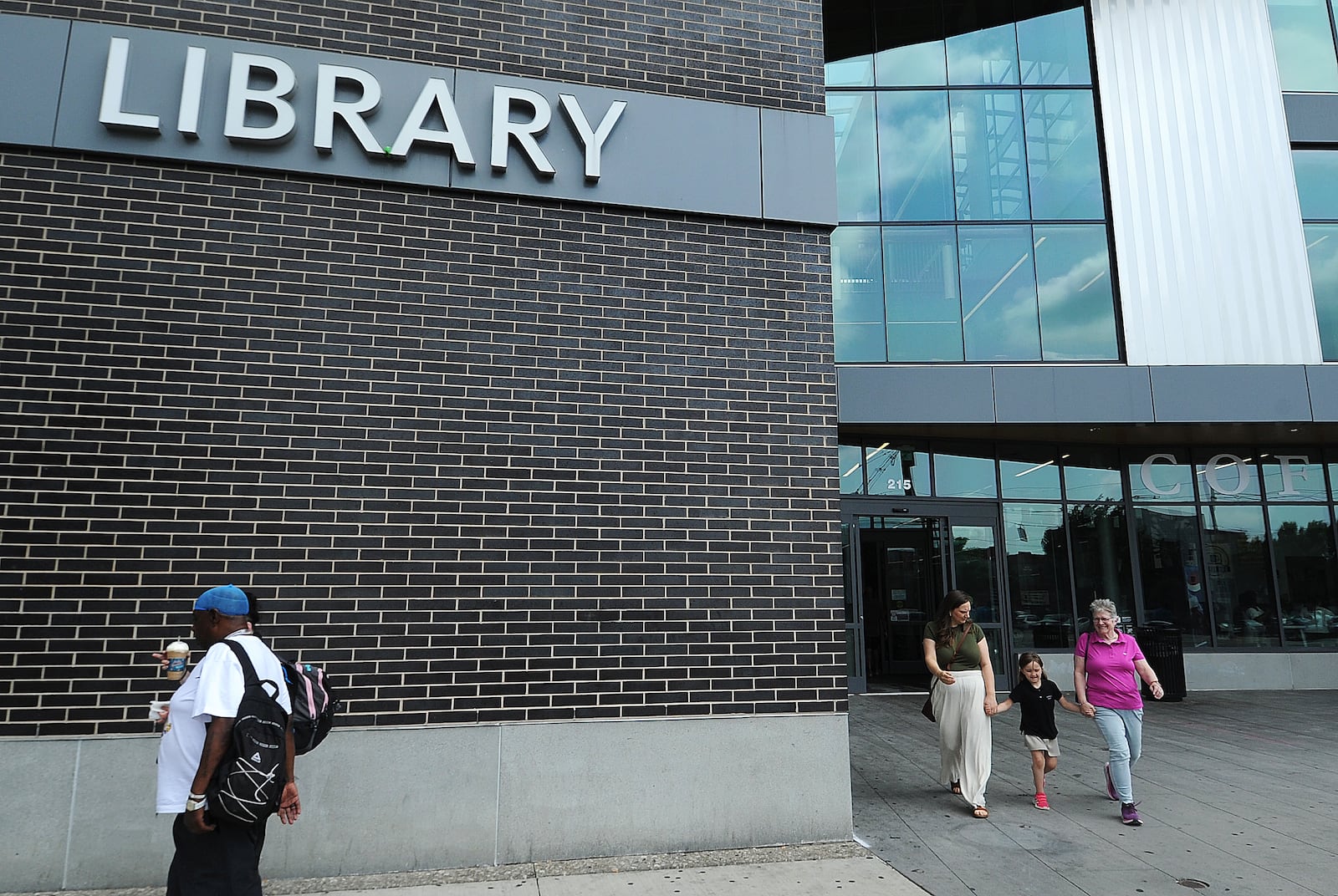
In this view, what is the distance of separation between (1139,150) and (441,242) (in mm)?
12854

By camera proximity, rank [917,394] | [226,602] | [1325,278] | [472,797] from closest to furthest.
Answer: [226,602] < [472,797] < [917,394] < [1325,278]

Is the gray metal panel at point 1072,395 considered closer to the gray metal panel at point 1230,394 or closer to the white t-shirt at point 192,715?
the gray metal panel at point 1230,394

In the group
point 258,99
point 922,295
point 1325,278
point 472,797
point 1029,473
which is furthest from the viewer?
point 1029,473

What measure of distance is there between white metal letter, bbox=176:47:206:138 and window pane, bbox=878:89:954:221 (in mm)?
10751

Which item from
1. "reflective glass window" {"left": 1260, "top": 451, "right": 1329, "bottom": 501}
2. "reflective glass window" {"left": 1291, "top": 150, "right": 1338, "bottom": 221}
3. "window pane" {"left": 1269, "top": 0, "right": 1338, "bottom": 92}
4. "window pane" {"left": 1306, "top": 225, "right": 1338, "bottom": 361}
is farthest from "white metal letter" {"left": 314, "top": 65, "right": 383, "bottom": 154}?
"window pane" {"left": 1269, "top": 0, "right": 1338, "bottom": 92}

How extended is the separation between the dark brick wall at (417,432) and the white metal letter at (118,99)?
Answer: 25 cm

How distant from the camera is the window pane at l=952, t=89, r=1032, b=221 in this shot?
13852 mm

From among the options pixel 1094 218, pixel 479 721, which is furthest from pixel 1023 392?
pixel 479 721

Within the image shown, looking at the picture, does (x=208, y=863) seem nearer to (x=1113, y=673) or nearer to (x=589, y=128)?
(x=589, y=128)

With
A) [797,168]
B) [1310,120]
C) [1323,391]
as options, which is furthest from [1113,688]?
[1310,120]

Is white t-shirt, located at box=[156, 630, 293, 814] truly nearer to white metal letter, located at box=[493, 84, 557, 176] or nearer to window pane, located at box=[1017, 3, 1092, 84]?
white metal letter, located at box=[493, 84, 557, 176]

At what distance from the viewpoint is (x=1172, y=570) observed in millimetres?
14102

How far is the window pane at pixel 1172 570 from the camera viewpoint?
45.9ft

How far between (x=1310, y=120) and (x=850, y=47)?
25.6 feet
